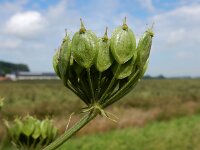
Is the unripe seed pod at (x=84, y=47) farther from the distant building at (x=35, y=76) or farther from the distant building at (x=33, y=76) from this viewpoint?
the distant building at (x=35, y=76)

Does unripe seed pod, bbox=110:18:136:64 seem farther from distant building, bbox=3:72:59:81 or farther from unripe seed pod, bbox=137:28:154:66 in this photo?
A: distant building, bbox=3:72:59:81

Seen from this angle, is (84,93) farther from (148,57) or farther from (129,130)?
(129,130)

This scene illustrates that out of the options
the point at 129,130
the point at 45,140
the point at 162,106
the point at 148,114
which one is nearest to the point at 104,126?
the point at 129,130

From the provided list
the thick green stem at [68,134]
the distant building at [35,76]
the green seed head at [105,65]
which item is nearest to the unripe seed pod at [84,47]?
the green seed head at [105,65]

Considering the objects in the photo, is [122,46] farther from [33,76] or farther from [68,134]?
[33,76]

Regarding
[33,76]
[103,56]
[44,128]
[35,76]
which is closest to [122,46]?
[103,56]

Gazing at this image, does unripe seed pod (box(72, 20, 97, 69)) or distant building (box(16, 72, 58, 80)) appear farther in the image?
distant building (box(16, 72, 58, 80))

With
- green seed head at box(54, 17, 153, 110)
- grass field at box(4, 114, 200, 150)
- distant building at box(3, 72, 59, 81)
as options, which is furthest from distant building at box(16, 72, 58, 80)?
green seed head at box(54, 17, 153, 110)
